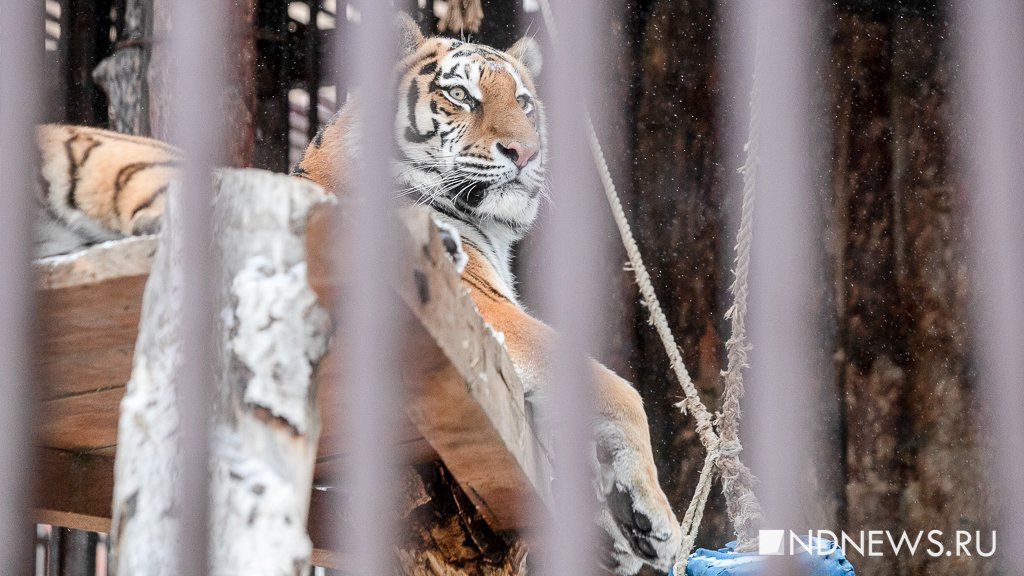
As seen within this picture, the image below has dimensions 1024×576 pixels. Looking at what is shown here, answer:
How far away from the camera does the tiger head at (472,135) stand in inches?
67.8

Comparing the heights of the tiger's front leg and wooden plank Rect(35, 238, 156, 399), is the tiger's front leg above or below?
below

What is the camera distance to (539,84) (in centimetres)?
200

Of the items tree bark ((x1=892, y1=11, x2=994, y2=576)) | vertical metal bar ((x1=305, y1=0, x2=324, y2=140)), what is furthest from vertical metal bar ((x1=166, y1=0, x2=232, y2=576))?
tree bark ((x1=892, y1=11, x2=994, y2=576))

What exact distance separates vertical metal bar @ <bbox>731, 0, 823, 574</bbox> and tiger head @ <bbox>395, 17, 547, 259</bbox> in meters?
0.97

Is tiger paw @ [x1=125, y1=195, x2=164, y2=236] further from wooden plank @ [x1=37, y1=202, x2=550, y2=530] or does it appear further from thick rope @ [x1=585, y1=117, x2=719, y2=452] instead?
thick rope @ [x1=585, y1=117, x2=719, y2=452]

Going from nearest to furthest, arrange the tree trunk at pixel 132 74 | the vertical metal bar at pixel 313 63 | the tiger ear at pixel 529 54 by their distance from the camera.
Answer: the tiger ear at pixel 529 54 < the tree trunk at pixel 132 74 < the vertical metal bar at pixel 313 63

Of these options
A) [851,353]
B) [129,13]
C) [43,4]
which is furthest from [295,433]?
[851,353]

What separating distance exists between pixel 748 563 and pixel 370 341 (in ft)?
1.25

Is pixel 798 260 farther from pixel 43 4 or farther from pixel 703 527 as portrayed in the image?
pixel 703 527

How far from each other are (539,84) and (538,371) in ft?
2.58

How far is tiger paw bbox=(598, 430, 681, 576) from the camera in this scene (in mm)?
1182

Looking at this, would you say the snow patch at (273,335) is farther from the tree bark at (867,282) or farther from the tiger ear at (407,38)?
the tree bark at (867,282)

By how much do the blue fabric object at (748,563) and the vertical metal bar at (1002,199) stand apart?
0.20 metres

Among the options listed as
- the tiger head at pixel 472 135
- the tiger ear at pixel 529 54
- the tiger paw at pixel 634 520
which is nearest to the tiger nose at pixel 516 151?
the tiger head at pixel 472 135
